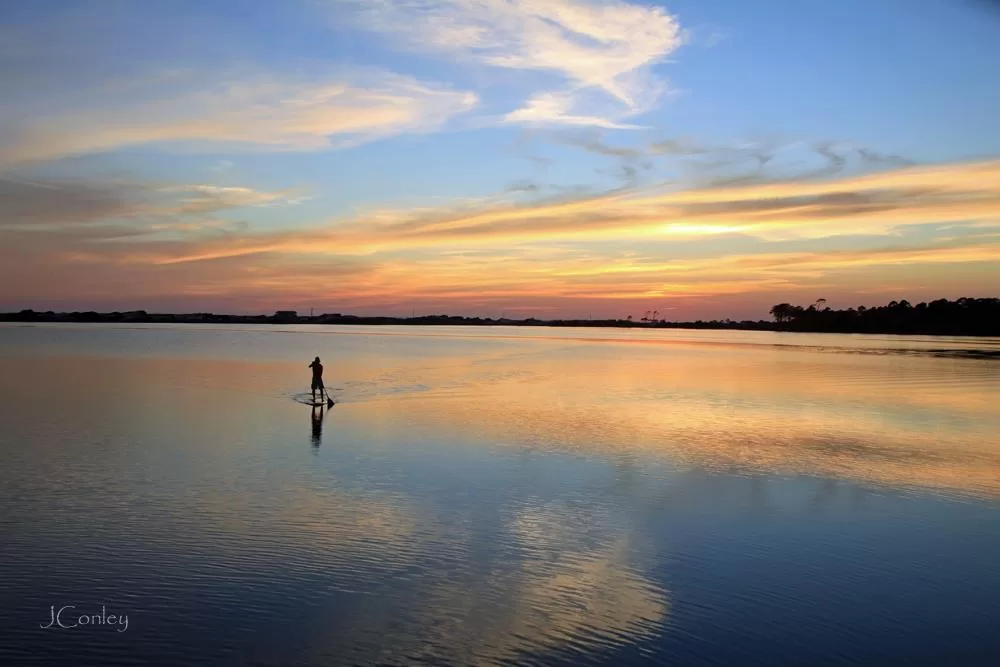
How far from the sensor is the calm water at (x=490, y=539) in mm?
7203

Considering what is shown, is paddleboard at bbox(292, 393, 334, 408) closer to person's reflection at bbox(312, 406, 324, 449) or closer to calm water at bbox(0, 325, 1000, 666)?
person's reflection at bbox(312, 406, 324, 449)

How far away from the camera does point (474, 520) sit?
11.3m

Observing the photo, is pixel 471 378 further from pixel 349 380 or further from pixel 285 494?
pixel 285 494

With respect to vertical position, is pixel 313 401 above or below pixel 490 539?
above

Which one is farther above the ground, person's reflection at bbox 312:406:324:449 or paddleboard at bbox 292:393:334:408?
paddleboard at bbox 292:393:334:408

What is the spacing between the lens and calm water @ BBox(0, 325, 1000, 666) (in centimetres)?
720

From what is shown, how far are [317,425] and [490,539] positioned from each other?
11340 mm

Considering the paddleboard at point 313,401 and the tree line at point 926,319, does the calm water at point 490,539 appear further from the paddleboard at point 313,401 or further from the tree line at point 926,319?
the tree line at point 926,319

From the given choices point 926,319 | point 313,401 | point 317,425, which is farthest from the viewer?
point 926,319
